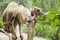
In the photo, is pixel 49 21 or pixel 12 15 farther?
Result: pixel 12 15

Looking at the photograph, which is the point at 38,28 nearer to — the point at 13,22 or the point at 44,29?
the point at 44,29

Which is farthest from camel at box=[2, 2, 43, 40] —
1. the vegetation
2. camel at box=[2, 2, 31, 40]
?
the vegetation

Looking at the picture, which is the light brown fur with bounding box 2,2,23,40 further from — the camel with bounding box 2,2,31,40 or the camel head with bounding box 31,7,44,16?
the camel head with bounding box 31,7,44,16

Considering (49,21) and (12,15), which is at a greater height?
(12,15)

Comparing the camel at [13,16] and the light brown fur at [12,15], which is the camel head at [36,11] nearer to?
the camel at [13,16]

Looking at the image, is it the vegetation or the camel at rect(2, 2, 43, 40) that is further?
the camel at rect(2, 2, 43, 40)

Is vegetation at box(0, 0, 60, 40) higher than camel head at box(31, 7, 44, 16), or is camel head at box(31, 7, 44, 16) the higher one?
camel head at box(31, 7, 44, 16)

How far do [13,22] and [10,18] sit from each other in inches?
5.4

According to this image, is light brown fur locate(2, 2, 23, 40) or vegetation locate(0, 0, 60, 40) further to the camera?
light brown fur locate(2, 2, 23, 40)

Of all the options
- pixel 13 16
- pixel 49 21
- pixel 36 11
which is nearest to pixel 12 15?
pixel 13 16

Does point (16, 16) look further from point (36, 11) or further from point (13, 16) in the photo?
point (36, 11)

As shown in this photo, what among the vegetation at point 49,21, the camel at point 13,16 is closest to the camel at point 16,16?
the camel at point 13,16

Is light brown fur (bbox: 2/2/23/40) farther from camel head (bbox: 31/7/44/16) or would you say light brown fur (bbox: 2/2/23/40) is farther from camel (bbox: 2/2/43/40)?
camel head (bbox: 31/7/44/16)

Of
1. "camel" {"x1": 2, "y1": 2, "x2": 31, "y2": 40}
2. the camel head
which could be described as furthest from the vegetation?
"camel" {"x1": 2, "y1": 2, "x2": 31, "y2": 40}
